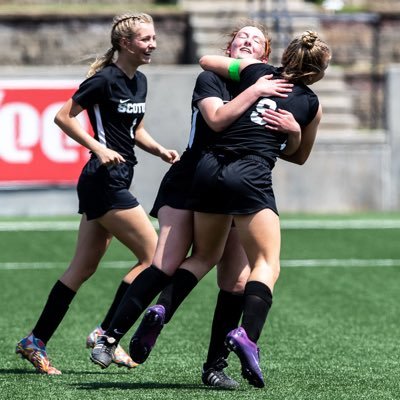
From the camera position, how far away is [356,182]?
17.2 meters

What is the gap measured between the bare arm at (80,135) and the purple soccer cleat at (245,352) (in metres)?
1.28

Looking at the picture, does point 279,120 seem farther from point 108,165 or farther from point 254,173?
point 108,165

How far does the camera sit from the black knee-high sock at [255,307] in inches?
226

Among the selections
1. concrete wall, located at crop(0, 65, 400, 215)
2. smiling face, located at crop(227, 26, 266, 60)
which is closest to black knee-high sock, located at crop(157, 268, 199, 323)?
smiling face, located at crop(227, 26, 266, 60)

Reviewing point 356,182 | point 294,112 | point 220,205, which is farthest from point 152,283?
point 356,182

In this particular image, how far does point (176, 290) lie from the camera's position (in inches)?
236

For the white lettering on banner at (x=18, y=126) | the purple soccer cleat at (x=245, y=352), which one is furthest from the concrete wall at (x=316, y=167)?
the purple soccer cleat at (x=245, y=352)

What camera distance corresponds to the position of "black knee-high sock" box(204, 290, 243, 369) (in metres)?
6.24

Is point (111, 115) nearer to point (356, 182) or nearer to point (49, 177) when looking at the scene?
point (49, 177)

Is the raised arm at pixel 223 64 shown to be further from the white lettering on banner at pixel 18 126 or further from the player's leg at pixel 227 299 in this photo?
the white lettering on banner at pixel 18 126

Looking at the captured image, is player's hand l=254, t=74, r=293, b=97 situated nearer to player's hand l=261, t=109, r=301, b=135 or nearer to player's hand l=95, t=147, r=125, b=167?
player's hand l=261, t=109, r=301, b=135

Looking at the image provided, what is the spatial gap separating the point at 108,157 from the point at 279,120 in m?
1.01

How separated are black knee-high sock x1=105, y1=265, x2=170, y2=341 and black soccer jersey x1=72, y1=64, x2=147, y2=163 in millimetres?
877

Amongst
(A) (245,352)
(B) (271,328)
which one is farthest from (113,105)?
(B) (271,328)
